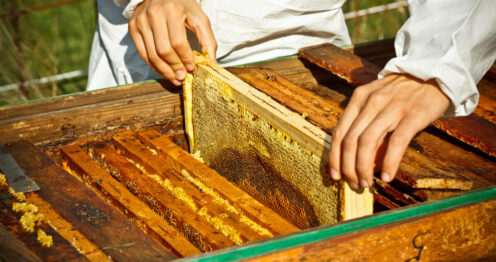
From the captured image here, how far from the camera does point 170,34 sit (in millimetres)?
1855

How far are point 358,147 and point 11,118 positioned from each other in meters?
1.14

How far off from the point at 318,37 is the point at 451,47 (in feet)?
3.79

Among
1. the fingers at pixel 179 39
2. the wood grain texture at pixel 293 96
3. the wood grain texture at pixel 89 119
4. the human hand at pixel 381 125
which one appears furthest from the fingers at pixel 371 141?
the wood grain texture at pixel 89 119

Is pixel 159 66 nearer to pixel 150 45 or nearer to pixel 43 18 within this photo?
pixel 150 45

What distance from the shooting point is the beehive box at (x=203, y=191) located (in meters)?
1.12

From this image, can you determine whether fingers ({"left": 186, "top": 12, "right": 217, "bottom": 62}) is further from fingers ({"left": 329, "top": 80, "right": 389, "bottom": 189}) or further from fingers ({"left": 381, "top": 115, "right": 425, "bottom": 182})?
fingers ({"left": 381, "top": 115, "right": 425, "bottom": 182})

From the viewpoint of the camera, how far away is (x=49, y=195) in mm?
1431

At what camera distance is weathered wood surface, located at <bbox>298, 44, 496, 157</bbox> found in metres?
1.50

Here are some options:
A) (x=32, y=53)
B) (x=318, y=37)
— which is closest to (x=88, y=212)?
(x=318, y=37)

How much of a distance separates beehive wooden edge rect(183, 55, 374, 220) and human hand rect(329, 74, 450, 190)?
0.04 m

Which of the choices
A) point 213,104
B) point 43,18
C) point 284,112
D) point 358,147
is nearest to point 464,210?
point 358,147

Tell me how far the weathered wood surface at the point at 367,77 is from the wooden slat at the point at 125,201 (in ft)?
2.56

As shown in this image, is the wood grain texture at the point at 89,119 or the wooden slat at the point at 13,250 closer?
the wooden slat at the point at 13,250

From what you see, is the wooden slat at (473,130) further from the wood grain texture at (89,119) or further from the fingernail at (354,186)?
the wood grain texture at (89,119)
